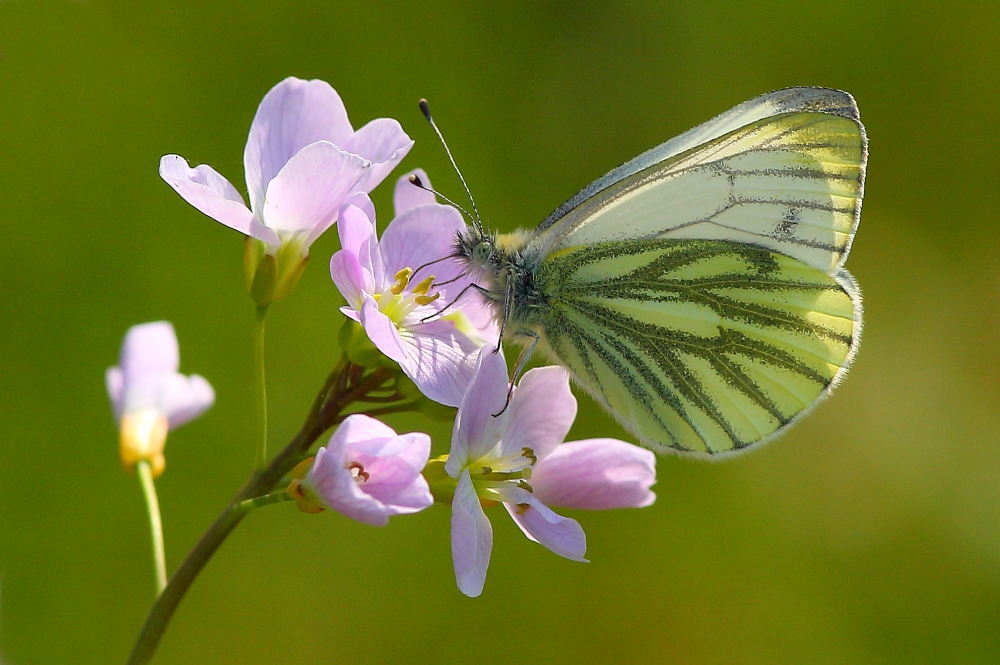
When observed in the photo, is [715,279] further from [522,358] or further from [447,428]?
[447,428]

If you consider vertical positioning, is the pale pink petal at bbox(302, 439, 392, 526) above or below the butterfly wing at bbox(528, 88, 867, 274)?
below

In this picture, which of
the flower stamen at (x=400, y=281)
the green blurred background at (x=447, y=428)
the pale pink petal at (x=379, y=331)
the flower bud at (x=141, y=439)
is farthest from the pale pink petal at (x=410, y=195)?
the green blurred background at (x=447, y=428)

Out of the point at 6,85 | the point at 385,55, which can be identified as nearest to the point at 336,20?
the point at 385,55

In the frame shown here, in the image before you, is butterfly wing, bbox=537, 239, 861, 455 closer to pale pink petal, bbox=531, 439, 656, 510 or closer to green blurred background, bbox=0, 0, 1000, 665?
pale pink petal, bbox=531, 439, 656, 510

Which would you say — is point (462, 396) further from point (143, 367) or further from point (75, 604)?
point (75, 604)

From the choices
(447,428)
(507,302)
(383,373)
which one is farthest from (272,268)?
(447,428)

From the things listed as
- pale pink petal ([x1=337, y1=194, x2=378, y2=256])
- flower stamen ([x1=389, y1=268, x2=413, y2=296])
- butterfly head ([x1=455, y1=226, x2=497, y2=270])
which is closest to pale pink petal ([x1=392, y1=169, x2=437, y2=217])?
butterfly head ([x1=455, y1=226, x2=497, y2=270])

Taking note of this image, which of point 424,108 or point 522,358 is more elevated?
point 424,108
